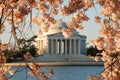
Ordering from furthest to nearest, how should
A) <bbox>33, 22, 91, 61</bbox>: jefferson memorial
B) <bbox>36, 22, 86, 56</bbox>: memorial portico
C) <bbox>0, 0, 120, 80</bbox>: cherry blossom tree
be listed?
<bbox>36, 22, 86, 56</bbox>: memorial portico
<bbox>33, 22, 91, 61</bbox>: jefferson memorial
<bbox>0, 0, 120, 80</bbox>: cherry blossom tree

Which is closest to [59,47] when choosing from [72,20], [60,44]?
[60,44]

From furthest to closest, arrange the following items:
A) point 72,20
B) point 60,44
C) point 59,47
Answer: point 59,47 < point 60,44 < point 72,20

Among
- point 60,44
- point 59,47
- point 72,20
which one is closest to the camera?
point 72,20

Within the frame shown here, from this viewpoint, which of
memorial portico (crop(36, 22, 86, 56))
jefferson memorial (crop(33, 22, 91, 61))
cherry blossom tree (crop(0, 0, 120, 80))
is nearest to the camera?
cherry blossom tree (crop(0, 0, 120, 80))

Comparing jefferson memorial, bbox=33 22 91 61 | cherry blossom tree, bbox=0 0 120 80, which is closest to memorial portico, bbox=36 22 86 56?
jefferson memorial, bbox=33 22 91 61

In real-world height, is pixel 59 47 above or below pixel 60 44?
below

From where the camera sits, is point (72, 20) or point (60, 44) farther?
point (60, 44)

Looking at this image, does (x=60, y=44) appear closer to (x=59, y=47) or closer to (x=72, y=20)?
(x=59, y=47)

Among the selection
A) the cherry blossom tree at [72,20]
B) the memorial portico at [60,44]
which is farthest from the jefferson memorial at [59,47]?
the cherry blossom tree at [72,20]

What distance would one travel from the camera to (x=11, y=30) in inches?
218

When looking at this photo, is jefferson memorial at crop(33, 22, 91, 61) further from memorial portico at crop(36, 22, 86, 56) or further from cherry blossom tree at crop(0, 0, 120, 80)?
cherry blossom tree at crop(0, 0, 120, 80)

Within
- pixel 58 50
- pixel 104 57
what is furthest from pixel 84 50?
pixel 104 57

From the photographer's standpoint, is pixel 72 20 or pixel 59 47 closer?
pixel 72 20

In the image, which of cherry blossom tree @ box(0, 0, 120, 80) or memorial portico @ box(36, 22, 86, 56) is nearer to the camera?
cherry blossom tree @ box(0, 0, 120, 80)
